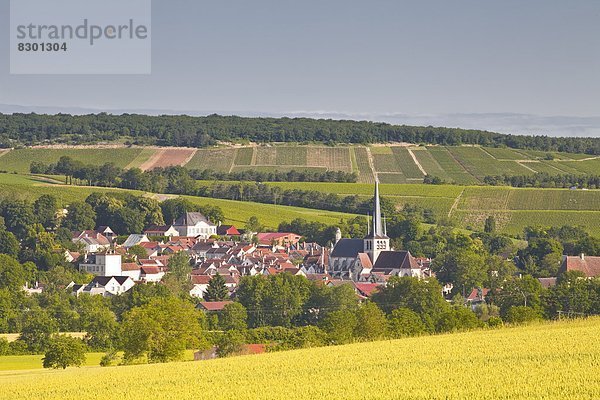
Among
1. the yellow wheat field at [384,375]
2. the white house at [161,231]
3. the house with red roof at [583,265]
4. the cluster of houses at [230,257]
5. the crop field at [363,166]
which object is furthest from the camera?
the crop field at [363,166]

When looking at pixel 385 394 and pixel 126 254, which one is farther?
pixel 126 254

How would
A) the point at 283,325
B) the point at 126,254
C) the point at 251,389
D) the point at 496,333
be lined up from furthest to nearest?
the point at 126,254 < the point at 283,325 < the point at 496,333 < the point at 251,389

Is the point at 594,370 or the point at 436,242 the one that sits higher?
the point at 594,370

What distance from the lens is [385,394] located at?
85.8 feet

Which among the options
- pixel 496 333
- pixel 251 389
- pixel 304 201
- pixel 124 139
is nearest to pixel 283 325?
pixel 496 333

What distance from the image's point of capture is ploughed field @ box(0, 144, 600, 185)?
564 feet

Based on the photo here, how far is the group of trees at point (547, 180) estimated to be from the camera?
16100 cm

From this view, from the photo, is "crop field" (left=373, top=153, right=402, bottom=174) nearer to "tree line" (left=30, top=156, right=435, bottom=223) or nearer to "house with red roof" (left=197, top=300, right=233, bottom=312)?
"tree line" (left=30, top=156, right=435, bottom=223)

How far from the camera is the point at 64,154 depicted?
179250 millimetres

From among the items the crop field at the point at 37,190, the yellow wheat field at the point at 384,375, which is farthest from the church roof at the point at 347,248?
the yellow wheat field at the point at 384,375

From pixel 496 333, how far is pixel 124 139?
528 feet

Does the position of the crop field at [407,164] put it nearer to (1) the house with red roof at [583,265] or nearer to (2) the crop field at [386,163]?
(2) the crop field at [386,163]

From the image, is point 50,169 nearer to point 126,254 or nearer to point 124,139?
point 124,139

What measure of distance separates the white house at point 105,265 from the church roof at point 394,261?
25.6 meters
